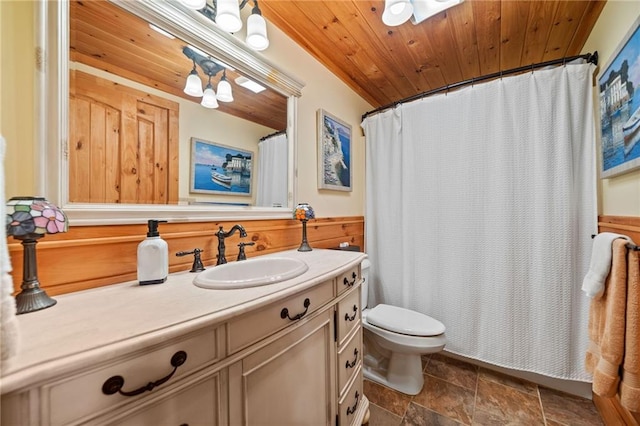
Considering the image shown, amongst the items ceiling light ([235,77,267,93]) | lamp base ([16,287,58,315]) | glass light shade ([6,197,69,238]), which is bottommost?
lamp base ([16,287,58,315])

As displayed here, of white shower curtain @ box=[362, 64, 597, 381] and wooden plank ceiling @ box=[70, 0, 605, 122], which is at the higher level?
wooden plank ceiling @ box=[70, 0, 605, 122]

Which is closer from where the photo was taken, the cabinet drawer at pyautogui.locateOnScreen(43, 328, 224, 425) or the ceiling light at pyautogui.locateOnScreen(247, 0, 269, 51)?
the cabinet drawer at pyautogui.locateOnScreen(43, 328, 224, 425)

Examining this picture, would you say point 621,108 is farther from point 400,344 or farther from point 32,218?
point 32,218

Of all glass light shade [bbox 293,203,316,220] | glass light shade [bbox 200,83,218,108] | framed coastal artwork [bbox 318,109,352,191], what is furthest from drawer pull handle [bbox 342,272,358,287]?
glass light shade [bbox 200,83,218,108]

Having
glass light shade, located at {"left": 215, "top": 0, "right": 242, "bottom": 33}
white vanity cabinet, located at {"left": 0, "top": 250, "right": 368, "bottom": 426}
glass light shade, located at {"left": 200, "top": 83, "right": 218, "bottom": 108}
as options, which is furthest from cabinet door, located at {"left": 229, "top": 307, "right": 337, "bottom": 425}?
glass light shade, located at {"left": 215, "top": 0, "right": 242, "bottom": 33}

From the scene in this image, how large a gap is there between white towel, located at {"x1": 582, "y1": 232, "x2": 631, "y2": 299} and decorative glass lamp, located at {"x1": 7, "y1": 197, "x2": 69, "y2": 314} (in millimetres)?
1883

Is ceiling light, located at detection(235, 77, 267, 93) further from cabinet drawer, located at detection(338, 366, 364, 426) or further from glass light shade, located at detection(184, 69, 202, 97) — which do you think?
cabinet drawer, located at detection(338, 366, 364, 426)

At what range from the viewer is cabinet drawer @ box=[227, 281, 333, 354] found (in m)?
0.63

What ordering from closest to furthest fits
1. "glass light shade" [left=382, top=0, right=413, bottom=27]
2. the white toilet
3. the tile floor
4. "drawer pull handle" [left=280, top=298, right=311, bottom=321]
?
1. "drawer pull handle" [left=280, top=298, right=311, bottom=321]
2. "glass light shade" [left=382, top=0, right=413, bottom=27]
3. the tile floor
4. the white toilet

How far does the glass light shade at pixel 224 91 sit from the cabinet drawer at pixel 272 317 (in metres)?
1.00


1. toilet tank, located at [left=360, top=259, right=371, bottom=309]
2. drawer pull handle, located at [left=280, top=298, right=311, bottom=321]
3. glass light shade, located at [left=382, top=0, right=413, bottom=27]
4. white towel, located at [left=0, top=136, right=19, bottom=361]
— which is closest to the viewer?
white towel, located at [left=0, top=136, right=19, bottom=361]

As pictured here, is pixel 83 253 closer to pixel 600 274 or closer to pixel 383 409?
pixel 383 409

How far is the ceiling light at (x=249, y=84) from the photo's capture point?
4.10ft

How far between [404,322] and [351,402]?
1.95 ft
